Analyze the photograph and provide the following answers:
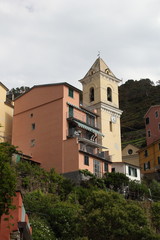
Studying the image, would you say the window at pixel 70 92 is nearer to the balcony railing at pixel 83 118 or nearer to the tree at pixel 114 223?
the balcony railing at pixel 83 118

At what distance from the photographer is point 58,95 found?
149 feet

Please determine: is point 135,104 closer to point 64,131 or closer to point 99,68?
point 99,68

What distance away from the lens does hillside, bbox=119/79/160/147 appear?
292 feet

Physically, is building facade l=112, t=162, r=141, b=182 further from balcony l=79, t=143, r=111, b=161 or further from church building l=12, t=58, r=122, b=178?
balcony l=79, t=143, r=111, b=161

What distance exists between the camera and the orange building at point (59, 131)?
41688mm

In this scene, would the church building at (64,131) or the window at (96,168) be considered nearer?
the church building at (64,131)

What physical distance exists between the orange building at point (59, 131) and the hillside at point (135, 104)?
33365mm

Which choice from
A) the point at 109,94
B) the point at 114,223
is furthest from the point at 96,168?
the point at 114,223

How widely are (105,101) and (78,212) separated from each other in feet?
98.0

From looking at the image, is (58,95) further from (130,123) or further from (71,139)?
(130,123)

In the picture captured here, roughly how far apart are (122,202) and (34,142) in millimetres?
21961

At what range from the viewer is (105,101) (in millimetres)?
54562

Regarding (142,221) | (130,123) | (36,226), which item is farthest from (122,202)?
(130,123)

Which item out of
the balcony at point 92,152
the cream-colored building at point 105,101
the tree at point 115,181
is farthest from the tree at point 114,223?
the cream-colored building at point 105,101
